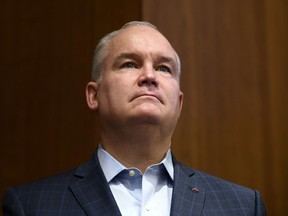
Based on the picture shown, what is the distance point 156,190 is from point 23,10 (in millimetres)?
952

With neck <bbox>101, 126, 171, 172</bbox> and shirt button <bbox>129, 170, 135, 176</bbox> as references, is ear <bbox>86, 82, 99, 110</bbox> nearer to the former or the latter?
neck <bbox>101, 126, 171, 172</bbox>

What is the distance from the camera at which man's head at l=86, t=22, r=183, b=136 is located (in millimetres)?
1233

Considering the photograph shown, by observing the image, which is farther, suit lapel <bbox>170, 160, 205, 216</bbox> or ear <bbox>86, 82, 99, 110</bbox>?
ear <bbox>86, 82, 99, 110</bbox>

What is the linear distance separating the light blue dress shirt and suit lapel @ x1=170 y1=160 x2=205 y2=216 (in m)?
0.03

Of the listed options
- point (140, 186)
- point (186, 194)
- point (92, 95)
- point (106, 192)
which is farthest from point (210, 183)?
point (92, 95)

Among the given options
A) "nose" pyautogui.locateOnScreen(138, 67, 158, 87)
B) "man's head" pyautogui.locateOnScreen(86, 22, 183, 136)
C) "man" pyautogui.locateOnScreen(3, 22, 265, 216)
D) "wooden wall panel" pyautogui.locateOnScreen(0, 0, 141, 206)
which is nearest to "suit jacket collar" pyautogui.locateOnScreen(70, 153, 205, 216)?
"man" pyautogui.locateOnScreen(3, 22, 265, 216)

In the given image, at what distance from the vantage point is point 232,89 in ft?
5.35

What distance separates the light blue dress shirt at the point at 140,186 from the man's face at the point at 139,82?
0.12 m

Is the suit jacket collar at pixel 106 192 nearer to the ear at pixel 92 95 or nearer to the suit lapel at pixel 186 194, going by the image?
the suit lapel at pixel 186 194

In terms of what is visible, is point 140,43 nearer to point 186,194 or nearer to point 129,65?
point 129,65

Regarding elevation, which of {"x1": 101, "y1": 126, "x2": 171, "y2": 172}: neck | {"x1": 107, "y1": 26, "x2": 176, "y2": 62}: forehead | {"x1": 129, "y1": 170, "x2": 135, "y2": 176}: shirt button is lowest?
{"x1": 129, "y1": 170, "x2": 135, "y2": 176}: shirt button

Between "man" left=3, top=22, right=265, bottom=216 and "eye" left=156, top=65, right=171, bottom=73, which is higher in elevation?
"eye" left=156, top=65, right=171, bottom=73

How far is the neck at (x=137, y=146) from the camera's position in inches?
49.9

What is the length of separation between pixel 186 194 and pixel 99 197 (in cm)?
24
